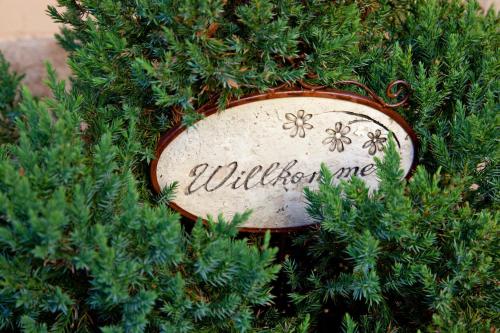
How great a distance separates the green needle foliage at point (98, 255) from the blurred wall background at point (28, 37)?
1.46m

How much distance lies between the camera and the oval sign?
1.40 metres

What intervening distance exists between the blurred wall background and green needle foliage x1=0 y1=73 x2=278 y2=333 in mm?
1456

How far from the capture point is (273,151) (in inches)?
56.7

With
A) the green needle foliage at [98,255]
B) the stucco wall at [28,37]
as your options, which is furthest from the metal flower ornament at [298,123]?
the stucco wall at [28,37]

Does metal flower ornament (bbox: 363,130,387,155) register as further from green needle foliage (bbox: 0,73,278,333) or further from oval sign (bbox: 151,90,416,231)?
green needle foliage (bbox: 0,73,278,333)

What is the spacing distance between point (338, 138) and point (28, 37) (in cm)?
177

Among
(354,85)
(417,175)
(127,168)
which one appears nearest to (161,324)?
(127,168)

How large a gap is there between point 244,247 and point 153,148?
386 mm

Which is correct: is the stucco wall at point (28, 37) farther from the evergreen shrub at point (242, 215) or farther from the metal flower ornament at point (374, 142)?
the metal flower ornament at point (374, 142)

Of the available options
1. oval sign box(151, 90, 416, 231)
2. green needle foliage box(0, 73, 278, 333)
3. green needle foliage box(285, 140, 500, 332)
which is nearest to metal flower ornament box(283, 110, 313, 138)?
oval sign box(151, 90, 416, 231)

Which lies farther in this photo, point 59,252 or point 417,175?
point 417,175

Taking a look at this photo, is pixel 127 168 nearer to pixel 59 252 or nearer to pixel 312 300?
pixel 59 252

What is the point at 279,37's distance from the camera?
130cm

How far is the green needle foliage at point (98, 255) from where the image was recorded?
1.10 m
